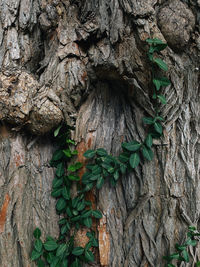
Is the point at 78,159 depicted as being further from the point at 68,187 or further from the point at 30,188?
the point at 30,188

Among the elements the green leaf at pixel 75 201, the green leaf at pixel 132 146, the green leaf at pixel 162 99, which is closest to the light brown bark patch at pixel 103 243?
the green leaf at pixel 75 201

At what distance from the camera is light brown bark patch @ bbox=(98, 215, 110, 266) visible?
1.73 metres

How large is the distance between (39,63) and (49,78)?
23 cm

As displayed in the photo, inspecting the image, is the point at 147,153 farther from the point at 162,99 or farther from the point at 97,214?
the point at 97,214

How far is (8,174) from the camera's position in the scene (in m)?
1.71

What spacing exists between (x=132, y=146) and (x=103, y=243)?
741mm

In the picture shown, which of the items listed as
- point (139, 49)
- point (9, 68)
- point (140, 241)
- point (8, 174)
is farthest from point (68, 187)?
point (139, 49)

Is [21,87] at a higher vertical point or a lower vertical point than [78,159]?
higher

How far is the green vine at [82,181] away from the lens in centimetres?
168

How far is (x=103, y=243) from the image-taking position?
5.73 feet

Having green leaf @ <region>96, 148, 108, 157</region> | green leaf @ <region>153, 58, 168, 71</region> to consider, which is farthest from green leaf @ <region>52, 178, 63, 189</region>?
green leaf @ <region>153, 58, 168, 71</region>

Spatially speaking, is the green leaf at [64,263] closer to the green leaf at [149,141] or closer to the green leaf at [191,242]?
the green leaf at [191,242]

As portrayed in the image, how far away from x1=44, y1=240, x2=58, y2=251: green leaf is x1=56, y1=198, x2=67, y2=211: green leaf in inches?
9.1

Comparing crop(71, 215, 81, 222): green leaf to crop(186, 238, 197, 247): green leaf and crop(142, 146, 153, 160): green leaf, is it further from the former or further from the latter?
crop(186, 238, 197, 247): green leaf
